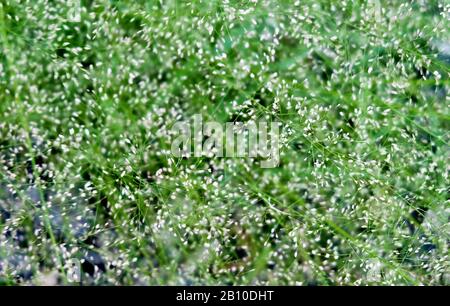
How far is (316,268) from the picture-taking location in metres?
2.59

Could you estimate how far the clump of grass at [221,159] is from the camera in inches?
101

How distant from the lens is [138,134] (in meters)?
2.59

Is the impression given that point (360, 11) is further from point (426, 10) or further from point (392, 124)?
point (392, 124)

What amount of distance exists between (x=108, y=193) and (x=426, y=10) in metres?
1.56

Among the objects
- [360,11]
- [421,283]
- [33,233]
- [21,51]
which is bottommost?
[421,283]

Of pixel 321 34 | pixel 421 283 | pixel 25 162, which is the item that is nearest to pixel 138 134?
pixel 25 162

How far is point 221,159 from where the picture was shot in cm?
260

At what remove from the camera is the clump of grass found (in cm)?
255
